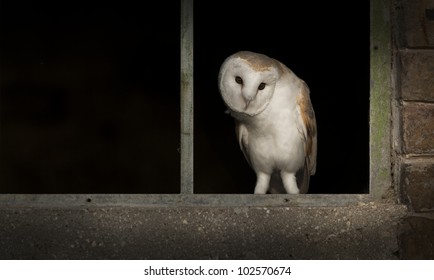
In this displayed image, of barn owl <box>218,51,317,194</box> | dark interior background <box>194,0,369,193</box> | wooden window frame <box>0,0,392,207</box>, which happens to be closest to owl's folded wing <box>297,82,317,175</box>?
barn owl <box>218,51,317,194</box>

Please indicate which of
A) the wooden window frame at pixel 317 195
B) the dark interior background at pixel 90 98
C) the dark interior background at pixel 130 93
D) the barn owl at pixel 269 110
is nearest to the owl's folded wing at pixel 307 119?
the barn owl at pixel 269 110

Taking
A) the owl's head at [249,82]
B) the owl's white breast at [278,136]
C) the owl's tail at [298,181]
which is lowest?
the owl's tail at [298,181]

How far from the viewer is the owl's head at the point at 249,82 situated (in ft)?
12.3

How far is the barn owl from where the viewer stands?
3.76 meters

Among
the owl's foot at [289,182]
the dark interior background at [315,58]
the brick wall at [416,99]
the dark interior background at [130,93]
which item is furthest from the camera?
the dark interior background at [130,93]

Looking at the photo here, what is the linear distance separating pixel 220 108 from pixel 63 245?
2002 mm

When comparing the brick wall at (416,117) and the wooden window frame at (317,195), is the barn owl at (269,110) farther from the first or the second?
the brick wall at (416,117)

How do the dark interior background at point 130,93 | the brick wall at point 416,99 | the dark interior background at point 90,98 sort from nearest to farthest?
the brick wall at point 416,99 → the dark interior background at point 130,93 → the dark interior background at point 90,98

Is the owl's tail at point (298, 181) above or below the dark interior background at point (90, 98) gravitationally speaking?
below

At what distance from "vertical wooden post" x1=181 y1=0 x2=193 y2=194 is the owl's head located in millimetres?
390

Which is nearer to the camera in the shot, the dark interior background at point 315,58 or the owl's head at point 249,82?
the owl's head at point 249,82

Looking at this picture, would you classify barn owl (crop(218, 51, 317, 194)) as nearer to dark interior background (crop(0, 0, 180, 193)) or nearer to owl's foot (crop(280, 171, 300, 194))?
owl's foot (crop(280, 171, 300, 194))

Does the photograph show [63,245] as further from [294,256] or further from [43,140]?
[43,140]

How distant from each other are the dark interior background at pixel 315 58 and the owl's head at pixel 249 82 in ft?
3.40
